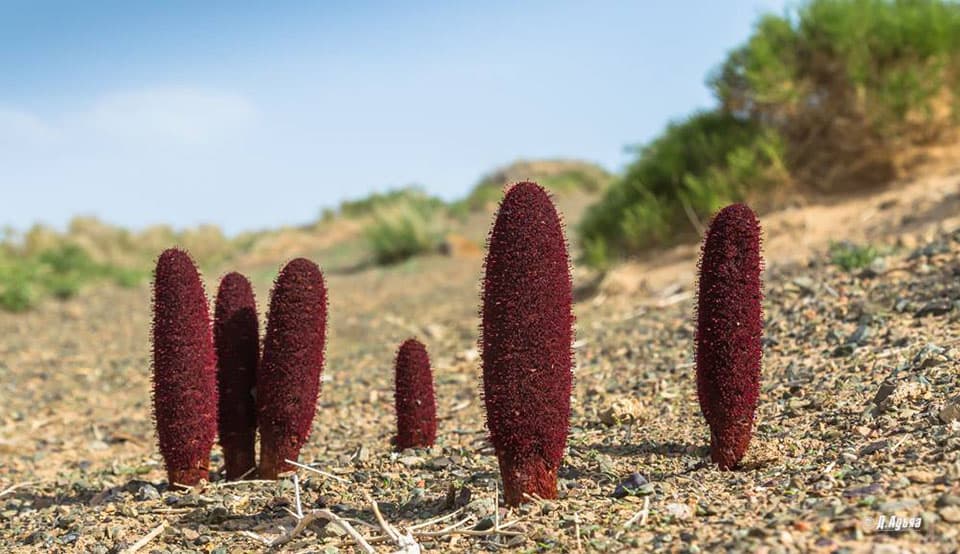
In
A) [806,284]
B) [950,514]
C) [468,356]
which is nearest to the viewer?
[950,514]

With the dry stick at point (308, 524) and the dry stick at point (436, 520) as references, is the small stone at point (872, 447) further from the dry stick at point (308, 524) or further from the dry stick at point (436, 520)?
the dry stick at point (308, 524)

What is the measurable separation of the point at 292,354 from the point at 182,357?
1.71 feet

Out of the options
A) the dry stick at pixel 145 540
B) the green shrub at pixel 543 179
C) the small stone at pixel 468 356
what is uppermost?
the green shrub at pixel 543 179

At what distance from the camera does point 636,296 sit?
10.8 metres

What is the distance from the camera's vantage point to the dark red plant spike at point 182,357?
4.77 m

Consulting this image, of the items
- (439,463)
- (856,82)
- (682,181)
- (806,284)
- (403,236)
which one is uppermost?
(856,82)

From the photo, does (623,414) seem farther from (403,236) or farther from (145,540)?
(403,236)

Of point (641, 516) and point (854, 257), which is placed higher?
point (854, 257)

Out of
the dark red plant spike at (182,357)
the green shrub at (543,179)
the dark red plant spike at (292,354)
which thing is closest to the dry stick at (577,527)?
the dark red plant spike at (292,354)

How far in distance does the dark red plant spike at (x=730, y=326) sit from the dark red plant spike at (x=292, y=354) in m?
1.82

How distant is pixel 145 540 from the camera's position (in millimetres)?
4305

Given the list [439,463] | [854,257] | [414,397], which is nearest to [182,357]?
[414,397]

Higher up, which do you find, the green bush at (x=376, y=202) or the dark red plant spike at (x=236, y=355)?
the green bush at (x=376, y=202)

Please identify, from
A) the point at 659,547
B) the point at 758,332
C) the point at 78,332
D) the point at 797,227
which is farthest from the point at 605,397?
the point at 78,332
